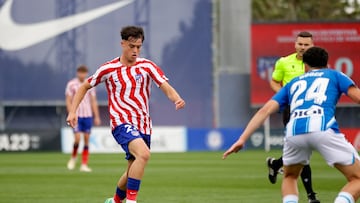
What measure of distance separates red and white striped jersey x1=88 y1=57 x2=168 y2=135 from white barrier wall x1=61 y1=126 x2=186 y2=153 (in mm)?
23971

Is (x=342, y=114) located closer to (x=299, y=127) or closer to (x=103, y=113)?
(x=103, y=113)

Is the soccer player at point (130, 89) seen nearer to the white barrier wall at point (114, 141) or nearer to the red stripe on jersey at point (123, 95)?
the red stripe on jersey at point (123, 95)

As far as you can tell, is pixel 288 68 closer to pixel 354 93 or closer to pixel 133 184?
pixel 133 184

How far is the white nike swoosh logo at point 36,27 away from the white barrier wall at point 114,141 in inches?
328

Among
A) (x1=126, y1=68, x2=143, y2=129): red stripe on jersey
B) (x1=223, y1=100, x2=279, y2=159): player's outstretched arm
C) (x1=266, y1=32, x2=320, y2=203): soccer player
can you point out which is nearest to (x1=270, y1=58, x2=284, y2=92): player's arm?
(x1=266, y1=32, x2=320, y2=203): soccer player

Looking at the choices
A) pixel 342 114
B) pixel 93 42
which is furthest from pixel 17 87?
pixel 342 114

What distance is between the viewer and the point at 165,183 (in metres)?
18.5

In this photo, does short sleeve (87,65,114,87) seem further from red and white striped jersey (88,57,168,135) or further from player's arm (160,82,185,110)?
player's arm (160,82,185,110)

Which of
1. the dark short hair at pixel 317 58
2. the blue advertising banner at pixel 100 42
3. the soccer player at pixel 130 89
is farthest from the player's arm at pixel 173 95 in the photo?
the blue advertising banner at pixel 100 42

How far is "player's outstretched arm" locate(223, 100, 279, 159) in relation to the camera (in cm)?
934

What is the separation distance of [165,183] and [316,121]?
9.25 metres

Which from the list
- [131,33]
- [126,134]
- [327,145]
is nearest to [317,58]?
[327,145]

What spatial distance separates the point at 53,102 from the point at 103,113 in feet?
8.39

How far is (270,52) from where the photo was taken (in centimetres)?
4212
